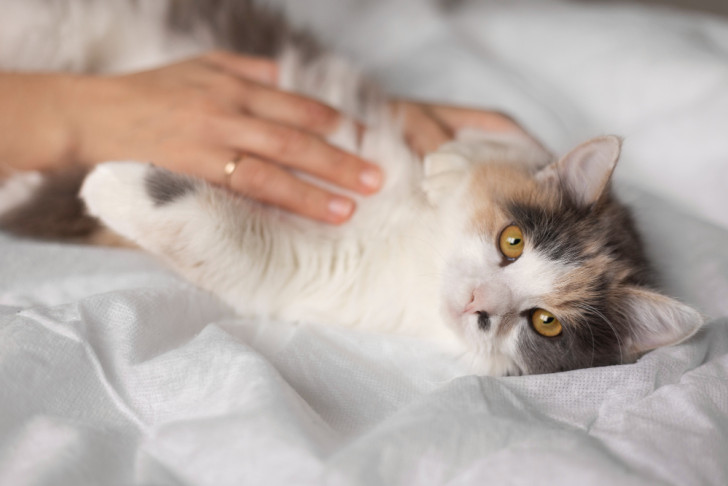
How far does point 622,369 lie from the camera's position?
1.12 meters

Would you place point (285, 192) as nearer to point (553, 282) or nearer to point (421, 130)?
point (421, 130)

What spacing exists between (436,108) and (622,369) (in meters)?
1.16

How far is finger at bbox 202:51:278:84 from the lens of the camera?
1849mm

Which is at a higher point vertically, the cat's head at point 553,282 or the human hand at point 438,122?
the human hand at point 438,122

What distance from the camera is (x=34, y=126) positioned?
1.62 m

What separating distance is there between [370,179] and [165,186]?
21.3 inches

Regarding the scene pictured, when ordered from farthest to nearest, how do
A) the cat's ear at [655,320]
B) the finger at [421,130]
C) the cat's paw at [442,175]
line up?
the finger at [421,130] → the cat's paw at [442,175] → the cat's ear at [655,320]

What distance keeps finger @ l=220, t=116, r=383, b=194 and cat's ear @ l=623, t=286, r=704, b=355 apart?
28.1 inches

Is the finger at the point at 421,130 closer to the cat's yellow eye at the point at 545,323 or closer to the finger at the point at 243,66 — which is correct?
the finger at the point at 243,66

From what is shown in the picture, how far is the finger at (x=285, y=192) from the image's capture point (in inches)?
59.1

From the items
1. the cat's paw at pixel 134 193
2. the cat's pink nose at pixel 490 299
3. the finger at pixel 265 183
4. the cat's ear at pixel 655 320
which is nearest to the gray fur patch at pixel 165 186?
the cat's paw at pixel 134 193

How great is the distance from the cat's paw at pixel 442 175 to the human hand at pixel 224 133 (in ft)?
0.49

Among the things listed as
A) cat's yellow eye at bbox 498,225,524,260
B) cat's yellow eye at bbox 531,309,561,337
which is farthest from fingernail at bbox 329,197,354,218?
cat's yellow eye at bbox 531,309,561,337

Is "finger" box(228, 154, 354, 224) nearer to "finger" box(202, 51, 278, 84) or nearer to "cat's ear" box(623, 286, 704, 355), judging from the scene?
"finger" box(202, 51, 278, 84)
